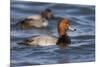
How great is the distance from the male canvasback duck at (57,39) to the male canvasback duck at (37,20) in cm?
12

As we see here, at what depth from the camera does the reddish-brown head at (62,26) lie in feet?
7.65

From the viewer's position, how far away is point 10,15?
213 centimetres

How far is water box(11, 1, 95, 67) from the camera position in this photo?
216cm

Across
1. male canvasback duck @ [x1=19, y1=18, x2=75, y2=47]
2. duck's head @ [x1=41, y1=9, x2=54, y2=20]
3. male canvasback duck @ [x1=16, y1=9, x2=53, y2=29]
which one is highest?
duck's head @ [x1=41, y1=9, x2=54, y2=20]

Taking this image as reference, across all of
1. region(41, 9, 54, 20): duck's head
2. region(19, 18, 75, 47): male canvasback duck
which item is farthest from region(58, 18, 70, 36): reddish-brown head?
region(41, 9, 54, 20): duck's head

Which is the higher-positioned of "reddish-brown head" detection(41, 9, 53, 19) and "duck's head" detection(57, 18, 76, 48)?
"reddish-brown head" detection(41, 9, 53, 19)

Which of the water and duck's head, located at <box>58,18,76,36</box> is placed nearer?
the water

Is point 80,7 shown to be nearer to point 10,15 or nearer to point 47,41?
point 47,41

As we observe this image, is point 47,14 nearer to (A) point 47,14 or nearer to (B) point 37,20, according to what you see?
(A) point 47,14

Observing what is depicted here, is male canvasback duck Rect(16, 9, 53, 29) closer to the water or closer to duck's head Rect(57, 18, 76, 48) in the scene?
the water

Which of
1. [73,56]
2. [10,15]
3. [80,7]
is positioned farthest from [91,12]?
[10,15]

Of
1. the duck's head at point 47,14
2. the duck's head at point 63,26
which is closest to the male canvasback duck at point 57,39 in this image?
the duck's head at point 63,26

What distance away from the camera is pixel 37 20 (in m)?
2.24

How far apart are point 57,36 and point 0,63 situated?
2.15 feet
